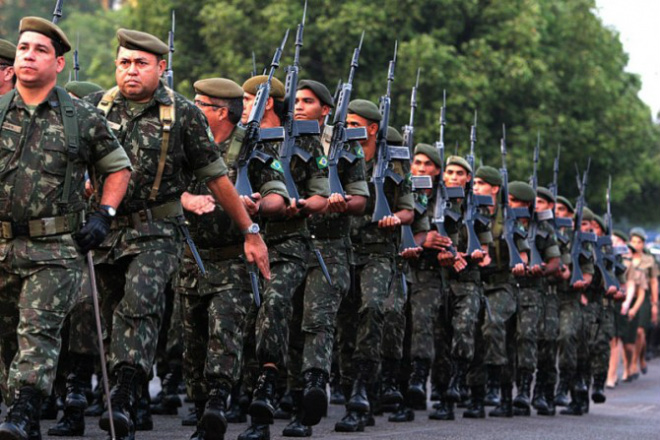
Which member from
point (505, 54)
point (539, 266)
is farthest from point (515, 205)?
point (505, 54)

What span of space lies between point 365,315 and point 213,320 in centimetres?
300

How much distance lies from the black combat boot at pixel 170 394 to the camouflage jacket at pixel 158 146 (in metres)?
3.87

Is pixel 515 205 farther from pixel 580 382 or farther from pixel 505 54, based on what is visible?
pixel 505 54

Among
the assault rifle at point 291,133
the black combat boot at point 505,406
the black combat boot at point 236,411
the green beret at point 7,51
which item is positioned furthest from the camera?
the black combat boot at point 505,406

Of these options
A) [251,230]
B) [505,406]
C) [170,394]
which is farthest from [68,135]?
[505,406]

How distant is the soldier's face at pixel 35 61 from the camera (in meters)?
7.61

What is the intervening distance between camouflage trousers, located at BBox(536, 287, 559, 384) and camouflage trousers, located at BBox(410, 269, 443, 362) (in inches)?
96.7

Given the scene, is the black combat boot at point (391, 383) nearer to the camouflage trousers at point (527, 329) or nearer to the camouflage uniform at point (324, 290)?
the camouflage uniform at point (324, 290)

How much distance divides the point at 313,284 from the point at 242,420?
54.8 inches

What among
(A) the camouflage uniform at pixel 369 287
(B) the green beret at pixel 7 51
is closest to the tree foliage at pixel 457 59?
(A) the camouflage uniform at pixel 369 287

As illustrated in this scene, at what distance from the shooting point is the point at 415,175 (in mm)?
14273

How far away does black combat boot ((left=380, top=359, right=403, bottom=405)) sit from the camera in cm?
1289

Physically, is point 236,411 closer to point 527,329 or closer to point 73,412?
point 73,412

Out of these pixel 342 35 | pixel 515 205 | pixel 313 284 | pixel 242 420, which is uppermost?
pixel 342 35
